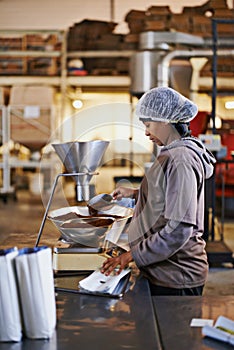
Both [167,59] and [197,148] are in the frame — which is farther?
[167,59]

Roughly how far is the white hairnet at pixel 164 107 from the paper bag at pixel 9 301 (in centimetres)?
87

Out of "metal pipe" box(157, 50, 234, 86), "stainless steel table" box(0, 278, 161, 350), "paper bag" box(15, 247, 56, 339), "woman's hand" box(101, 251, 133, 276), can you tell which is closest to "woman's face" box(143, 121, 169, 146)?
"woman's hand" box(101, 251, 133, 276)

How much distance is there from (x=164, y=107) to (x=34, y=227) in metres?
4.41

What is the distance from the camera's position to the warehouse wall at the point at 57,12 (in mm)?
9820

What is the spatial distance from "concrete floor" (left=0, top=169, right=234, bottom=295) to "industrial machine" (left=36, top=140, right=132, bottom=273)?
0.33 m

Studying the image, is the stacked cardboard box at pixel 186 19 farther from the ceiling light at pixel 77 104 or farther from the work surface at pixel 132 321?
the work surface at pixel 132 321

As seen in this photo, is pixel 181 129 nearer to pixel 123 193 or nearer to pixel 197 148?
pixel 197 148

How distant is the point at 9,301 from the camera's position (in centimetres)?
130

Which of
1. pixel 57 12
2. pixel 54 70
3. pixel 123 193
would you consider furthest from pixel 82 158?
pixel 57 12

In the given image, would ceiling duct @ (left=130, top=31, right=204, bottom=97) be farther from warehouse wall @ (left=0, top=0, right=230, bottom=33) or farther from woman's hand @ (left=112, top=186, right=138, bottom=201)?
woman's hand @ (left=112, top=186, right=138, bottom=201)

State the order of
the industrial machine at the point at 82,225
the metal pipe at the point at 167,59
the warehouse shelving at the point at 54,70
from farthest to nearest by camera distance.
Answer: the warehouse shelving at the point at 54,70 < the metal pipe at the point at 167,59 < the industrial machine at the point at 82,225

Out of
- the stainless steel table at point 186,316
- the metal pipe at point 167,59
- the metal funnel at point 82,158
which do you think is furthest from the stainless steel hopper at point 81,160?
the metal pipe at point 167,59

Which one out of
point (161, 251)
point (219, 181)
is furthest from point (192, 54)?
point (161, 251)

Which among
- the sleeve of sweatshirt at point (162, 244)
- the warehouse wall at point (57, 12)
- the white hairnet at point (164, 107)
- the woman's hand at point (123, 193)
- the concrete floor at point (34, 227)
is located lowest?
the concrete floor at point (34, 227)
